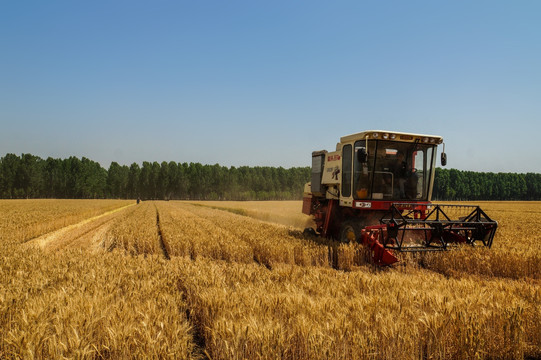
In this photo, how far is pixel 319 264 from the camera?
8.18m

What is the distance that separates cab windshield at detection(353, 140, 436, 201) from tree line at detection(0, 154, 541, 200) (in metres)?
88.7

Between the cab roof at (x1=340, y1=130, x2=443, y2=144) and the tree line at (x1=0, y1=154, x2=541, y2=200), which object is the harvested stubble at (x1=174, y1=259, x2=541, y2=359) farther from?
the tree line at (x1=0, y1=154, x2=541, y2=200)

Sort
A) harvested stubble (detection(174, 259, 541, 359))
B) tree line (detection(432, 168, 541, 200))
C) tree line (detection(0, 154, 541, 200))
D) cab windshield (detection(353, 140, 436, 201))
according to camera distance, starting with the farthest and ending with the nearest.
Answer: tree line (detection(432, 168, 541, 200)) → tree line (detection(0, 154, 541, 200)) → cab windshield (detection(353, 140, 436, 201)) → harvested stubble (detection(174, 259, 541, 359))

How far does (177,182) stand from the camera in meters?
100

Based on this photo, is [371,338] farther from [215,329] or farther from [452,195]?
[452,195]

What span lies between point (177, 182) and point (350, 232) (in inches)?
3749

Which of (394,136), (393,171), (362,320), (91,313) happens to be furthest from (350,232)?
(91,313)

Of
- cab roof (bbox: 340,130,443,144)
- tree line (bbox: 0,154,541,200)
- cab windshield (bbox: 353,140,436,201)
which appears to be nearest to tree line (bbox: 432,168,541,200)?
tree line (bbox: 0,154,541,200)

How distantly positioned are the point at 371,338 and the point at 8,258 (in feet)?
22.0

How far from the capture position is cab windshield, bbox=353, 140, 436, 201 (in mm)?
9523

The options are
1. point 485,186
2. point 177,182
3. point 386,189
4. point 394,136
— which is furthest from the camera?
point 485,186

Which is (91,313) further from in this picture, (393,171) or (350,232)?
(393,171)

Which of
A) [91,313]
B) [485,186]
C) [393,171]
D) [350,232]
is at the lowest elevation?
[91,313]

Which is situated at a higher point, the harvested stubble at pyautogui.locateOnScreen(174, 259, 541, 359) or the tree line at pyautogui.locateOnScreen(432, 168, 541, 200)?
the tree line at pyautogui.locateOnScreen(432, 168, 541, 200)
